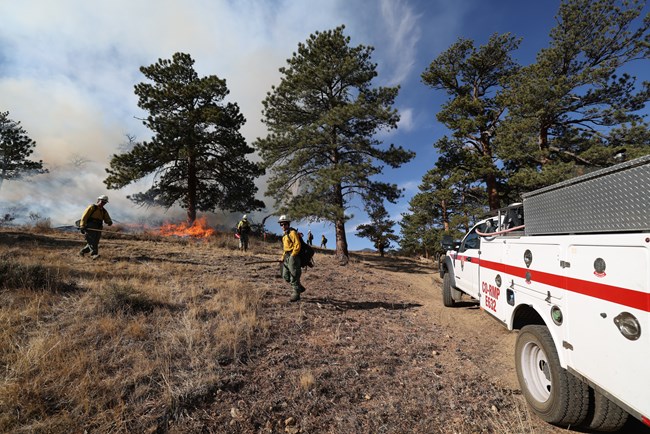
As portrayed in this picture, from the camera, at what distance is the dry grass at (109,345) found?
2732mm

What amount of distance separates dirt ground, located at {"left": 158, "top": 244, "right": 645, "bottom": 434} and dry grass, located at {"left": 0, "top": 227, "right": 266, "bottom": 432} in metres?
0.39

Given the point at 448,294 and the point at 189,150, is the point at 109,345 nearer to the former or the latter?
the point at 448,294

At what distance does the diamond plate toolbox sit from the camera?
7.18 feet

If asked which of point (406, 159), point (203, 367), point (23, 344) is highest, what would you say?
point (406, 159)

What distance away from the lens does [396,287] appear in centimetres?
1123

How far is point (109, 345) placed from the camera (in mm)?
3918

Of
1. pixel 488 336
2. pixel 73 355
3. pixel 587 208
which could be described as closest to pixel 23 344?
pixel 73 355

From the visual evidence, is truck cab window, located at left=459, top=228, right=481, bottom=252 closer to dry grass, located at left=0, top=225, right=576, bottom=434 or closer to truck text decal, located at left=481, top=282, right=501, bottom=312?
truck text decal, located at left=481, top=282, right=501, bottom=312

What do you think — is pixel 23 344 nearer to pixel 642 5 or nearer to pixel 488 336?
pixel 488 336

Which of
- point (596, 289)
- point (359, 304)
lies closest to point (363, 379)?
point (596, 289)

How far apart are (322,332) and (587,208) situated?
4178mm

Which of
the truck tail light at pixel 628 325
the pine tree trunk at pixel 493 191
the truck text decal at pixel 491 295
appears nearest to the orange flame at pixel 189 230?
the pine tree trunk at pixel 493 191

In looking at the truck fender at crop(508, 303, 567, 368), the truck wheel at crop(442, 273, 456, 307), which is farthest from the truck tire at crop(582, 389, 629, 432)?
the truck wheel at crop(442, 273, 456, 307)

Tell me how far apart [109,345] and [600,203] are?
5.71 metres
